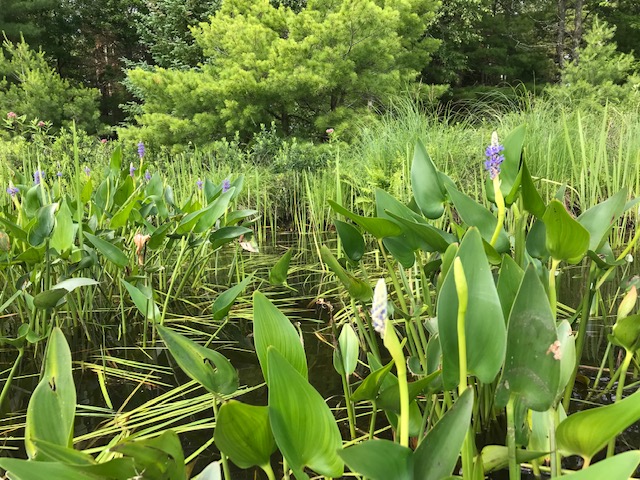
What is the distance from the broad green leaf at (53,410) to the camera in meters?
0.43

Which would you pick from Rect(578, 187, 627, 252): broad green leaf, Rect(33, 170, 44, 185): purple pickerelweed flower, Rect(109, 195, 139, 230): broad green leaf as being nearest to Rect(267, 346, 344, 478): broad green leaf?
Rect(578, 187, 627, 252): broad green leaf

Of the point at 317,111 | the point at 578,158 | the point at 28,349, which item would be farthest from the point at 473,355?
the point at 317,111

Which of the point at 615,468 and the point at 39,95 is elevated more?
the point at 615,468

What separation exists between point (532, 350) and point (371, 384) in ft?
0.56

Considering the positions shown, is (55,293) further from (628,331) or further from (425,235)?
(628,331)

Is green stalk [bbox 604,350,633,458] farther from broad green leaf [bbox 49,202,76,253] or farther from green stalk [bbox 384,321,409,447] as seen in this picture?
broad green leaf [bbox 49,202,76,253]

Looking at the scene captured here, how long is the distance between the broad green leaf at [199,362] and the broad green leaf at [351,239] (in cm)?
33

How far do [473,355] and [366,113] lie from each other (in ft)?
18.6

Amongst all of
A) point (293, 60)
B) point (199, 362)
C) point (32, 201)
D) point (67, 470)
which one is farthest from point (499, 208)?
point (293, 60)

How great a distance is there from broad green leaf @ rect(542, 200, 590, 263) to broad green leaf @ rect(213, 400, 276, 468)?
1.26 ft

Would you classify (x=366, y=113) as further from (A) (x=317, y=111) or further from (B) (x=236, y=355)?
(B) (x=236, y=355)

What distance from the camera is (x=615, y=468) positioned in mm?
319

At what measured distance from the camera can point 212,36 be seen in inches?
236

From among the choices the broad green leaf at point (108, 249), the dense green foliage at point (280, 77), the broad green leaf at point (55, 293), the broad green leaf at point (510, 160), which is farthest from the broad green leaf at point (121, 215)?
the dense green foliage at point (280, 77)
